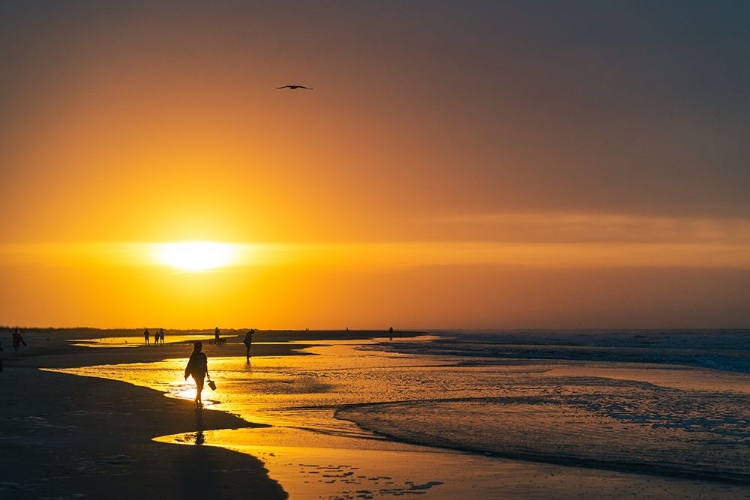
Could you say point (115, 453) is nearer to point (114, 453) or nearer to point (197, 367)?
point (114, 453)

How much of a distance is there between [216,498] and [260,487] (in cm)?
89

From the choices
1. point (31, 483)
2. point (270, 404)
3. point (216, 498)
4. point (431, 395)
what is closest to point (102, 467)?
point (31, 483)

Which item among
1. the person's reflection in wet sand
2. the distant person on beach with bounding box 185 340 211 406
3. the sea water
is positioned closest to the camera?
the sea water

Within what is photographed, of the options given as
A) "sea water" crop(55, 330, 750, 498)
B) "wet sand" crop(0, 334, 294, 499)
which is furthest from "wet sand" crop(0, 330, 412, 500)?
"sea water" crop(55, 330, 750, 498)

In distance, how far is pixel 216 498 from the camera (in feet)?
36.6

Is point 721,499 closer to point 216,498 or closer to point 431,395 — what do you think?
point 216,498

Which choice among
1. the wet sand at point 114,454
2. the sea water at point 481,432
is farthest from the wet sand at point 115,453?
the sea water at point 481,432

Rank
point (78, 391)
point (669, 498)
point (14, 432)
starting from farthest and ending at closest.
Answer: point (78, 391) → point (14, 432) → point (669, 498)

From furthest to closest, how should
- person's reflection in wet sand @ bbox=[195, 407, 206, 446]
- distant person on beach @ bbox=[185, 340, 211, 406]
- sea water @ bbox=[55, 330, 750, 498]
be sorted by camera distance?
1. distant person on beach @ bbox=[185, 340, 211, 406]
2. person's reflection in wet sand @ bbox=[195, 407, 206, 446]
3. sea water @ bbox=[55, 330, 750, 498]

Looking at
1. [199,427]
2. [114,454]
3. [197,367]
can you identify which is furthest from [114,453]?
[197,367]

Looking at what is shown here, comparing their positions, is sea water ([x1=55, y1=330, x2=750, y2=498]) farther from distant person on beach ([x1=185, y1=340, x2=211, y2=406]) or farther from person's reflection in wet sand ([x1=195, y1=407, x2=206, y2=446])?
distant person on beach ([x1=185, y1=340, x2=211, y2=406])

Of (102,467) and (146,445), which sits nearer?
(102,467)

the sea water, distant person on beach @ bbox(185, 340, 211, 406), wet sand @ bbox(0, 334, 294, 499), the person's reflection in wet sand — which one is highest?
distant person on beach @ bbox(185, 340, 211, 406)

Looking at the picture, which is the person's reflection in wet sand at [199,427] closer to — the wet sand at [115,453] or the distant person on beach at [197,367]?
the wet sand at [115,453]
